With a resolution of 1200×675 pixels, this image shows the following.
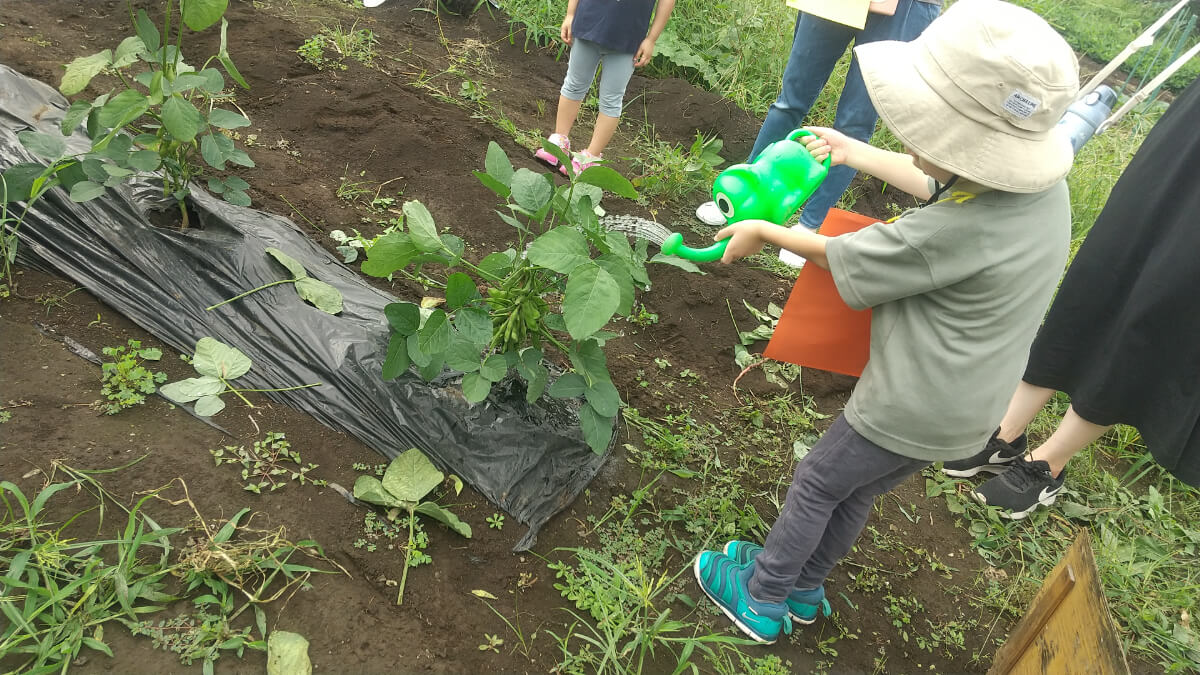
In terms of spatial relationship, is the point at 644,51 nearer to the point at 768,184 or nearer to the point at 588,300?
the point at 768,184

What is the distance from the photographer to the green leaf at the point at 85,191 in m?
1.77

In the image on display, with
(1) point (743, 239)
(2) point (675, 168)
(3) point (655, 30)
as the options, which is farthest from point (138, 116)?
A: (2) point (675, 168)

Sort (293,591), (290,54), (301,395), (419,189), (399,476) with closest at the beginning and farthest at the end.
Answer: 1. (293,591)
2. (399,476)
3. (301,395)
4. (419,189)
5. (290,54)

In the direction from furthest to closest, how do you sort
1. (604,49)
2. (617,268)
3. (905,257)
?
(604,49) < (617,268) < (905,257)

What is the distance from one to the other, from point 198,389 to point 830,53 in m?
2.46

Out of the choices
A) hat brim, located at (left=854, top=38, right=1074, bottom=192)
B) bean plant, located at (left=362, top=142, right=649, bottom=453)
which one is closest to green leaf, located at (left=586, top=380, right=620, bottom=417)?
bean plant, located at (left=362, top=142, right=649, bottom=453)

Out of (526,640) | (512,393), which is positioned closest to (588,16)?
(512,393)

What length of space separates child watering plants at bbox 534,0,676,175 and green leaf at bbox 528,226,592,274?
4.01ft

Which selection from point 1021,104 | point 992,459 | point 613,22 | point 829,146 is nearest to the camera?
point 1021,104

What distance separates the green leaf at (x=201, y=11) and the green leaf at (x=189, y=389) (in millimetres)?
827

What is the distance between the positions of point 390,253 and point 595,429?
2.08 ft

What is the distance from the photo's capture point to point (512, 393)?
198 centimetres

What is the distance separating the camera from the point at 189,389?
5.85ft

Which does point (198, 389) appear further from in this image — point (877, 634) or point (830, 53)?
point (830, 53)
